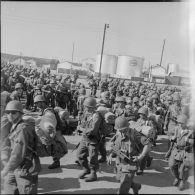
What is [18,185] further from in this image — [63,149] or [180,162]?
[180,162]

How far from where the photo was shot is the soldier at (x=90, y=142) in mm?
6051

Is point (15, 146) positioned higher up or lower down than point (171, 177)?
higher up

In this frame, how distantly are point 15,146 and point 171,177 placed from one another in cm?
409

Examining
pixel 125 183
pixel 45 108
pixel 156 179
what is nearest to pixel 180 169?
pixel 156 179

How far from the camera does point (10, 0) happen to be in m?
4.49

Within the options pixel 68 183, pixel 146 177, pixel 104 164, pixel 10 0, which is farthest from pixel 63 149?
pixel 10 0

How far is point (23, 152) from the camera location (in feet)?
13.7

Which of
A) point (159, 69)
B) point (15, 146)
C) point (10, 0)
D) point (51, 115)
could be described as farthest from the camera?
point (159, 69)

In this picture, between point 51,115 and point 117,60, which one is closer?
point 51,115

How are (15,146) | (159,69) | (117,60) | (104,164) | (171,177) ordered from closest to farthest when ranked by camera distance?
(15,146), (171,177), (104,164), (159,69), (117,60)

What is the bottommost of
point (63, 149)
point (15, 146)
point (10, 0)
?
point (63, 149)

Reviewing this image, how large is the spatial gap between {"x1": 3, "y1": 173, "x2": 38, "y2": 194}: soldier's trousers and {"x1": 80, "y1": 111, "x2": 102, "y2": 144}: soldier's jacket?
1.79m

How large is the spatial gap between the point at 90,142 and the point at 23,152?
2.13 m

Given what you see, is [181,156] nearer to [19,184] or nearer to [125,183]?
[125,183]
